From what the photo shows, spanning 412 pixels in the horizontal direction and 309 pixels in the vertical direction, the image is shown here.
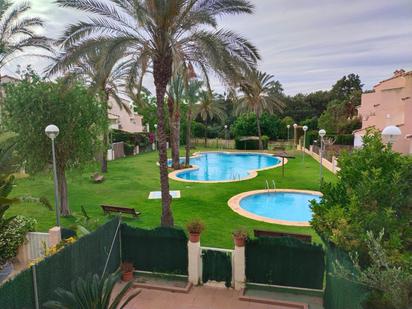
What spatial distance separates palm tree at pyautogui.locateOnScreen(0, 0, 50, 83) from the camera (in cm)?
1819

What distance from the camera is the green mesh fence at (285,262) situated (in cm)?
862

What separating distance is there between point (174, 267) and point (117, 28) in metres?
8.58

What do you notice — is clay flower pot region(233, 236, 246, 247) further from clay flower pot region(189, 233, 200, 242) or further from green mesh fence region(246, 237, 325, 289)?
clay flower pot region(189, 233, 200, 242)

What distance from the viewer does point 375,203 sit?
6484 mm

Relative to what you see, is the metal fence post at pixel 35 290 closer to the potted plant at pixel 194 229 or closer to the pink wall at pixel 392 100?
→ the potted plant at pixel 194 229

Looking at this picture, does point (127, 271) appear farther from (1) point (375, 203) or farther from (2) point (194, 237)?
(1) point (375, 203)

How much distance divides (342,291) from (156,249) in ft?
17.9

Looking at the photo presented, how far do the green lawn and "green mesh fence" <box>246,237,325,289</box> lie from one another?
241 cm

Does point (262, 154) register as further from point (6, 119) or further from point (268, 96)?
point (6, 119)

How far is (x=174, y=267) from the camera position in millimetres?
9586

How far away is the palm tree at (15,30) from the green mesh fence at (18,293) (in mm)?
17037

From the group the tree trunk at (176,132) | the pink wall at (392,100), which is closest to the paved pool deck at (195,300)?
the tree trunk at (176,132)

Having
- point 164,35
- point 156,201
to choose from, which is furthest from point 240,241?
point 156,201

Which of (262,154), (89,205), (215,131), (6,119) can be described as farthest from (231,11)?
(215,131)
